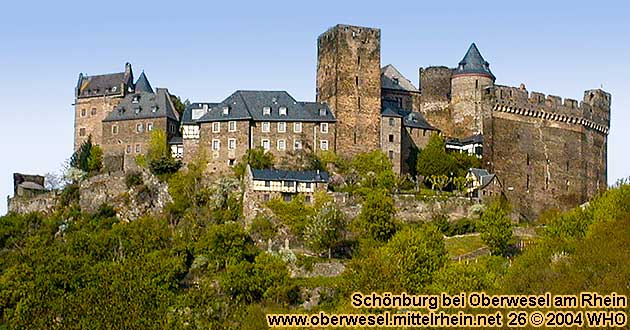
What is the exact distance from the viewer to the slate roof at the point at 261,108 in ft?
262

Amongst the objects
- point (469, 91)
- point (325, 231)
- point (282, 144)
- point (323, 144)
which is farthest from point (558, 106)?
point (325, 231)

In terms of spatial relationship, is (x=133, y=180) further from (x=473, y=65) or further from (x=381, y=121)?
(x=473, y=65)

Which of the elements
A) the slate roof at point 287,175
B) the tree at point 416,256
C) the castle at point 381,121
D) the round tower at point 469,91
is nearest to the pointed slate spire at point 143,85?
the castle at point 381,121

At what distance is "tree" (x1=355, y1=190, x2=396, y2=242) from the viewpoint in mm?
71312

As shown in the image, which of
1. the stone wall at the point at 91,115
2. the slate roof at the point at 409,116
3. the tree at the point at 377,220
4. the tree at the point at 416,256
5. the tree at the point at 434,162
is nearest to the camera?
the tree at the point at 416,256

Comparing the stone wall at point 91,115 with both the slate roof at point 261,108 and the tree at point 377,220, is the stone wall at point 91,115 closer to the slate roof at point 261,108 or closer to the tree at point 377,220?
the slate roof at point 261,108

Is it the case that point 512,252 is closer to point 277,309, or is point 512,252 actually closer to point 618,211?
point 618,211

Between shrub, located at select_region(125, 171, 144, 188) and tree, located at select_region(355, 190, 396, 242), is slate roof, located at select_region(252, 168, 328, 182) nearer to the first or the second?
tree, located at select_region(355, 190, 396, 242)

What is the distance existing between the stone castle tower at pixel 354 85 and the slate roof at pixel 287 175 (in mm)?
4310

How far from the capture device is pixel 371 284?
61812 millimetres

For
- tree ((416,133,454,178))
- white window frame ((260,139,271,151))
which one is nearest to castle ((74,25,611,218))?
white window frame ((260,139,271,151))

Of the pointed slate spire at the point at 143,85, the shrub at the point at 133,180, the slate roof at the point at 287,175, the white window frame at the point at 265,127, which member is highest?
the pointed slate spire at the point at 143,85

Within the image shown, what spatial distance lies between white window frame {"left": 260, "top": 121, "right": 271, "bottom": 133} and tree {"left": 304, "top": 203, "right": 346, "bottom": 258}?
9.31m

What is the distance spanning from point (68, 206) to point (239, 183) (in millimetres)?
11544
